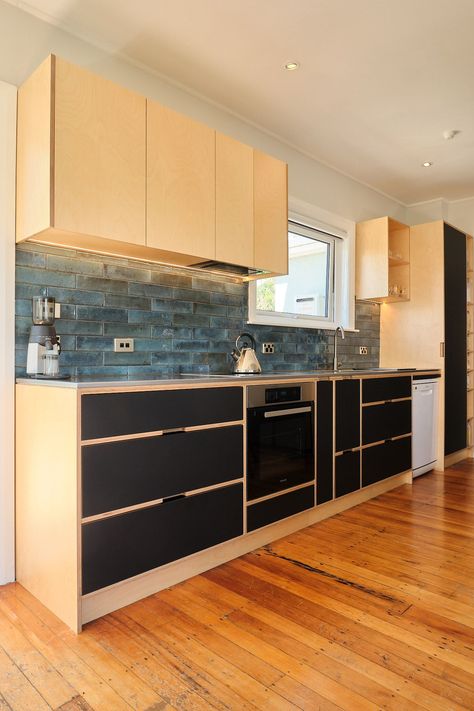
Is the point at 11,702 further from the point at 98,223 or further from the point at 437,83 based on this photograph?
the point at 437,83

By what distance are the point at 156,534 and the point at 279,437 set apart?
92 centimetres

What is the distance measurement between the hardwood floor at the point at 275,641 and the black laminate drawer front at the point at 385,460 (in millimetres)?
895

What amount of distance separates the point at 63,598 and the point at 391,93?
334cm

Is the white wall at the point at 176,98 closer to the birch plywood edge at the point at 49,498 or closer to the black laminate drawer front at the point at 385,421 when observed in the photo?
the birch plywood edge at the point at 49,498

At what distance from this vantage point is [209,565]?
2.40 meters

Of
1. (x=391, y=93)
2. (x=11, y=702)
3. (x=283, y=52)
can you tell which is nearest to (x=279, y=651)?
(x=11, y=702)

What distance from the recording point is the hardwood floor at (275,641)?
4.96ft

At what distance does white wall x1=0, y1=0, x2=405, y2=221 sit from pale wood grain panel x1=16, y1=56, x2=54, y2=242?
0.22m

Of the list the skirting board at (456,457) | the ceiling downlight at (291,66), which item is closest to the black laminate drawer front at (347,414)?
the skirting board at (456,457)

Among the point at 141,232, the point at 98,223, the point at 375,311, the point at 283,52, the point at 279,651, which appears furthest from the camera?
the point at 375,311

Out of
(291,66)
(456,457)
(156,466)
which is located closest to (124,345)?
(156,466)

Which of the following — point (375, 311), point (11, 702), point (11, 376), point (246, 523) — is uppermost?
point (375, 311)

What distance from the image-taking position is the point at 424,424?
4367mm

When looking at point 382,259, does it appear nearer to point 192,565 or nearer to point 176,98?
point 176,98
